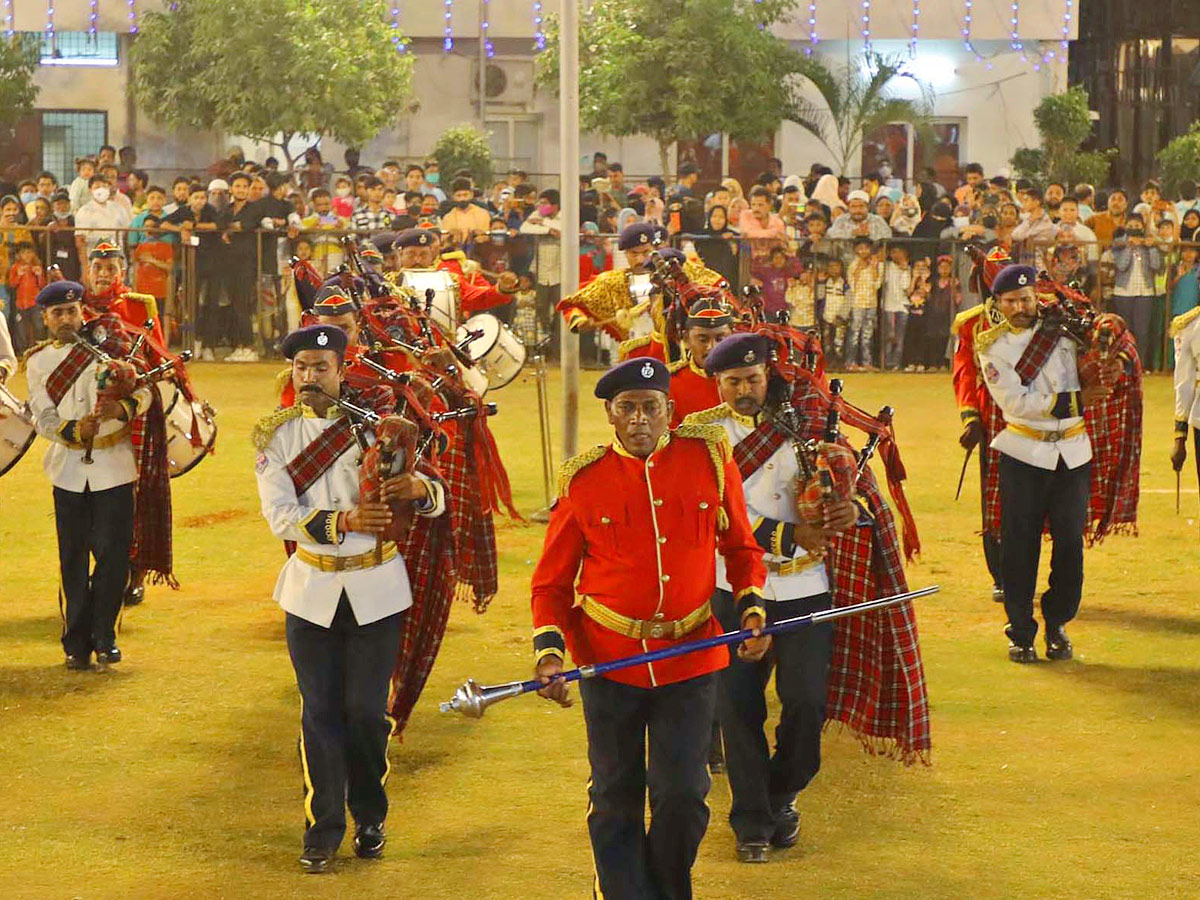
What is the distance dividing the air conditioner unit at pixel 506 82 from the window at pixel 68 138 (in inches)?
261

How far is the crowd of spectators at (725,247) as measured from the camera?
A: 73.3 feet

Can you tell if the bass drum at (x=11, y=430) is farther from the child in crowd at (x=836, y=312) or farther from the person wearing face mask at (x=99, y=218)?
the child in crowd at (x=836, y=312)

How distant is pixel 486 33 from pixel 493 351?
25310 mm

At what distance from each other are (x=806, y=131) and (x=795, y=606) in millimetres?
30575

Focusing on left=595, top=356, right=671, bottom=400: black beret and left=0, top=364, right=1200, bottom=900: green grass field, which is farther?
left=0, top=364, right=1200, bottom=900: green grass field

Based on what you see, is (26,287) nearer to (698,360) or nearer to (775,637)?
(698,360)

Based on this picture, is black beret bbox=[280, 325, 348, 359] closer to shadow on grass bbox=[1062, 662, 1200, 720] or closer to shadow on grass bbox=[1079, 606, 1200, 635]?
shadow on grass bbox=[1062, 662, 1200, 720]

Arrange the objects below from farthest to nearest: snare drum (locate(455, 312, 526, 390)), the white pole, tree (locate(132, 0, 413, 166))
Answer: tree (locate(132, 0, 413, 166)) < the white pole < snare drum (locate(455, 312, 526, 390))

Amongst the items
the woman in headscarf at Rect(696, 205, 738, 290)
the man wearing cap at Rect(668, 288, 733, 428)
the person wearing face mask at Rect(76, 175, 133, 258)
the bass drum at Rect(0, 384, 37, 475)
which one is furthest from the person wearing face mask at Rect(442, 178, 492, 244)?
the man wearing cap at Rect(668, 288, 733, 428)

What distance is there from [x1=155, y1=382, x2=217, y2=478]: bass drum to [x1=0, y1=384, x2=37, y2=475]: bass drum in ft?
2.37

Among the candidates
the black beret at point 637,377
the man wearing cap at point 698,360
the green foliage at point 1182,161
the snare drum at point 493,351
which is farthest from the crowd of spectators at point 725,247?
the black beret at point 637,377

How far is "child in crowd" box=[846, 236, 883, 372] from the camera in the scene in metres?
22.3

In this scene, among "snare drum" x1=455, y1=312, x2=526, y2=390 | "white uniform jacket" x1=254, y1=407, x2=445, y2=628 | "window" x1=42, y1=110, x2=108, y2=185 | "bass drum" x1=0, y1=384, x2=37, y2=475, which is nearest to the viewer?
"white uniform jacket" x1=254, y1=407, x2=445, y2=628

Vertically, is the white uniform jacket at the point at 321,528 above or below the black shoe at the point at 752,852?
above
